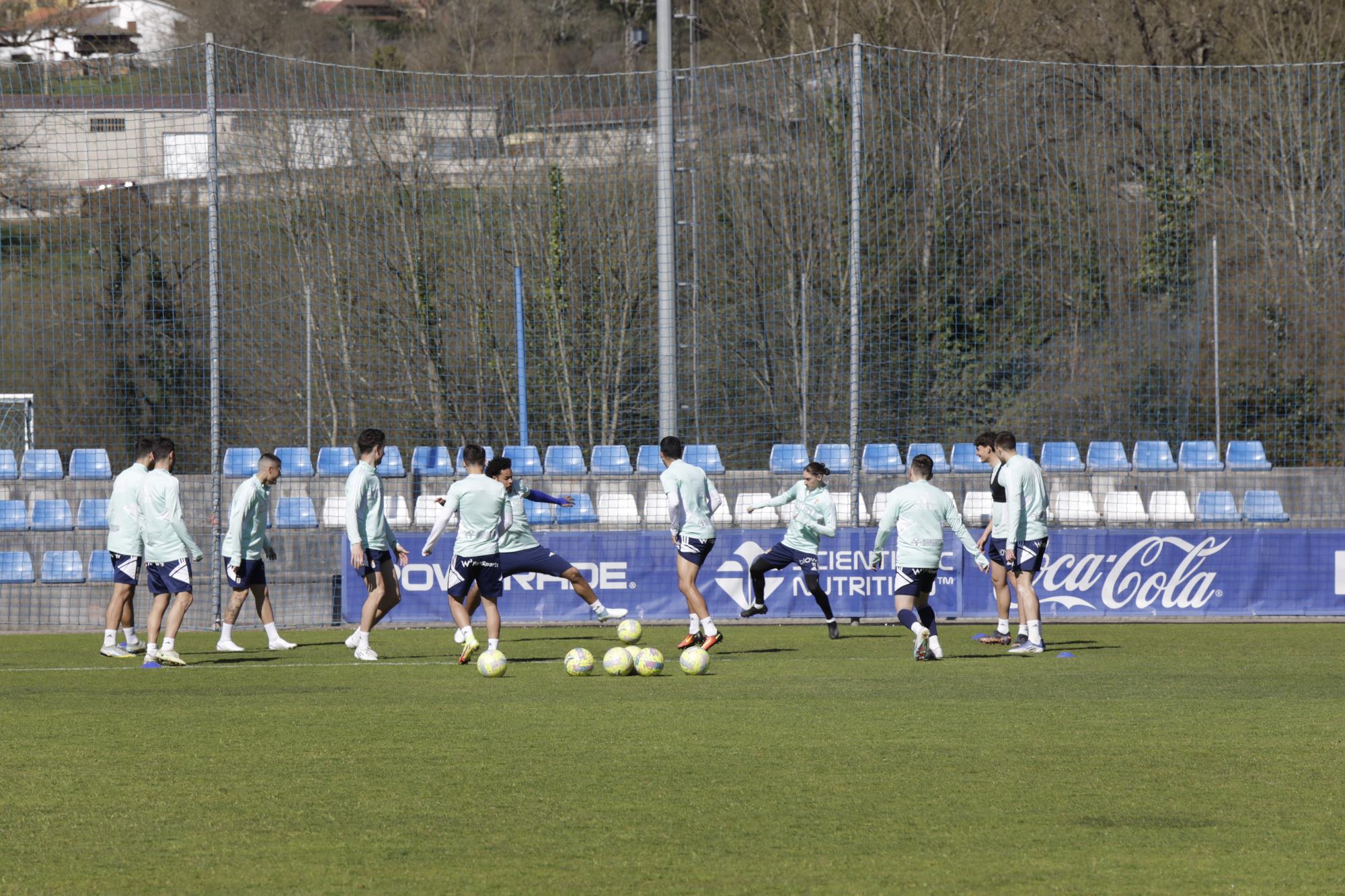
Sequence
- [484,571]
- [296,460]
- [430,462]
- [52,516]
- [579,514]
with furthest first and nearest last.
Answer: [296,460] → [430,462] → [579,514] → [52,516] → [484,571]

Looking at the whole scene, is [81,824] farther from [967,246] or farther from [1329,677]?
[967,246]

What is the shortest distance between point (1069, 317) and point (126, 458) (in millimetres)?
13637

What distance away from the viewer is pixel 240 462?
71.8 ft

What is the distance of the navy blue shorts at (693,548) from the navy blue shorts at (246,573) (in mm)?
4277

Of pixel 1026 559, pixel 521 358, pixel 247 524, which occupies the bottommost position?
pixel 1026 559

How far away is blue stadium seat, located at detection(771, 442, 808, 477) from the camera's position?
20609mm

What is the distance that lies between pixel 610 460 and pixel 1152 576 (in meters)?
7.34

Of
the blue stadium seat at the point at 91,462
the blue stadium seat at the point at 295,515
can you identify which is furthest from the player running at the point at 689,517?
the blue stadium seat at the point at 91,462

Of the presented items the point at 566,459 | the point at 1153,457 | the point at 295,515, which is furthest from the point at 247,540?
the point at 1153,457

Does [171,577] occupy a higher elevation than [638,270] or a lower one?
lower

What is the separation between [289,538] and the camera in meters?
18.6

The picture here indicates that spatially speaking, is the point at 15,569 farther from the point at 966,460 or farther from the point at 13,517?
the point at 966,460

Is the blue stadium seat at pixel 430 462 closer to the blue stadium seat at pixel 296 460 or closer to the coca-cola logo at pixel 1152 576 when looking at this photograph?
the blue stadium seat at pixel 296 460

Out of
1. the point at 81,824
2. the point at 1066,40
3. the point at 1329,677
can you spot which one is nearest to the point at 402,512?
the point at 1329,677
